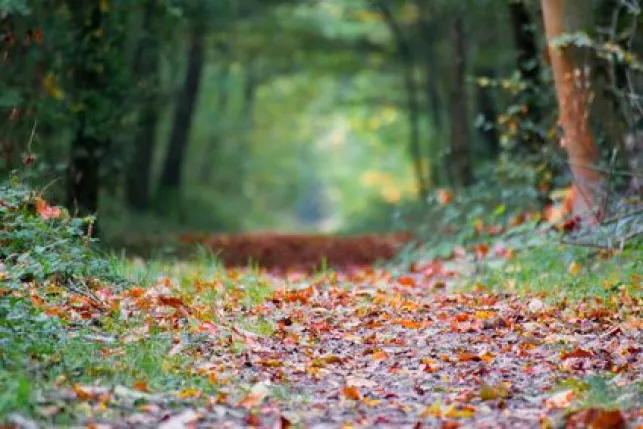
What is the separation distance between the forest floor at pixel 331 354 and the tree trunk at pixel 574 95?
1.34 metres

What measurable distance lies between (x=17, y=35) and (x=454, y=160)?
Result: 294 inches

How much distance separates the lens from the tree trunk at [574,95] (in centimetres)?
972

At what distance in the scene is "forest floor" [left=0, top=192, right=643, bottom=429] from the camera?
4480 mm

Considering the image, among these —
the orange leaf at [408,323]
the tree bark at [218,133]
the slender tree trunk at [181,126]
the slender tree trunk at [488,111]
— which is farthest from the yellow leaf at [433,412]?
the tree bark at [218,133]

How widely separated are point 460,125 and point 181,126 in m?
9.93

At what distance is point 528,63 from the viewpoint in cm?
1205

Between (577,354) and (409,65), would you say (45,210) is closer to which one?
(577,354)

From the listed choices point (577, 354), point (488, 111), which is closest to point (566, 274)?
point (577, 354)

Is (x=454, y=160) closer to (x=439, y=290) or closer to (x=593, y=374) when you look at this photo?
(x=439, y=290)

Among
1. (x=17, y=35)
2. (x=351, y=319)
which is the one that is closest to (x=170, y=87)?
(x=17, y=35)

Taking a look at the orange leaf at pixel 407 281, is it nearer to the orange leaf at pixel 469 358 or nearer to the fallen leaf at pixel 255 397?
the orange leaf at pixel 469 358

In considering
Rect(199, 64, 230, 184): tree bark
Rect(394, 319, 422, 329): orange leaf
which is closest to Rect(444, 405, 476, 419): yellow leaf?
Rect(394, 319, 422, 329): orange leaf

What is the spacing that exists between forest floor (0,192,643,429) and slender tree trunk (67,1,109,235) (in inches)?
143

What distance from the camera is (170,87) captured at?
2462 cm
